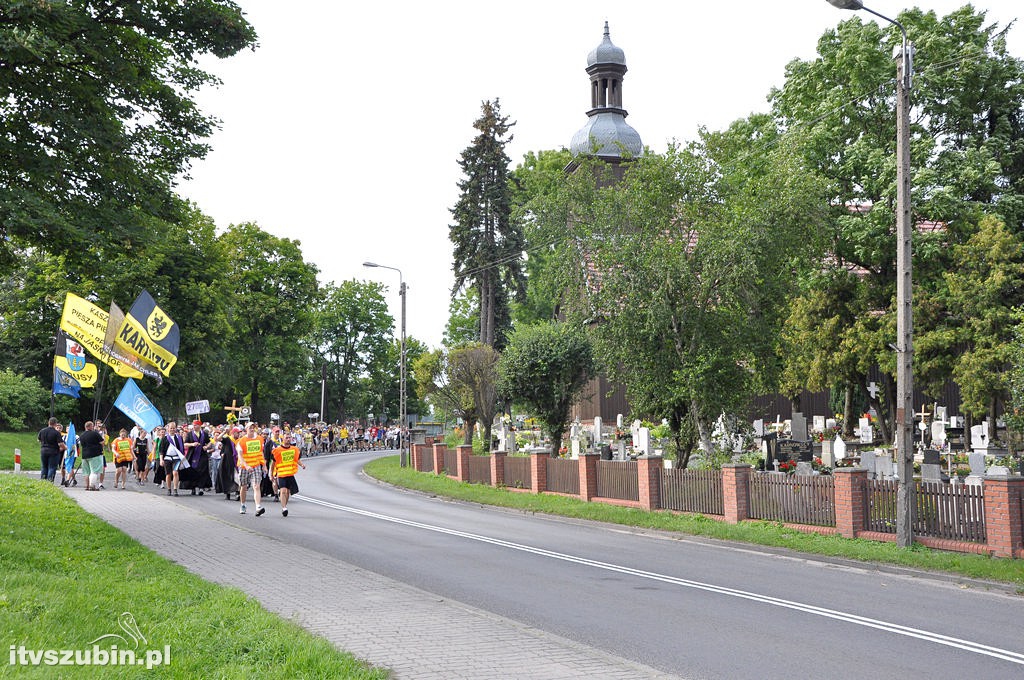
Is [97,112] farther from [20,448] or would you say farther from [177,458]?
[20,448]

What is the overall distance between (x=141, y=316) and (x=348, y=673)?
18100mm

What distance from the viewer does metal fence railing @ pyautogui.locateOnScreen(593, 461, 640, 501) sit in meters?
21.5

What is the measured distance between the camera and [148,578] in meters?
10.3

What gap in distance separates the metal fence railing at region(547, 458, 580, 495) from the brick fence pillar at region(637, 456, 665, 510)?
316 centimetres

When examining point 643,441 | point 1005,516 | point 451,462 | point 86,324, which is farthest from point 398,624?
point 451,462

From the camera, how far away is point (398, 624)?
28.2ft

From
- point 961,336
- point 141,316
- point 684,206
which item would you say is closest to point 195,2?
point 141,316

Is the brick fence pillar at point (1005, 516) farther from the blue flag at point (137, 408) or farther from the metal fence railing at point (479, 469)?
the blue flag at point (137, 408)

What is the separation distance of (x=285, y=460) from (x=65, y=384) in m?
10.4

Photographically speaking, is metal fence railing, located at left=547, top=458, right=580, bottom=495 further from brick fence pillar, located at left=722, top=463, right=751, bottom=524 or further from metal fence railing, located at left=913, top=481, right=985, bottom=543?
metal fence railing, located at left=913, top=481, right=985, bottom=543

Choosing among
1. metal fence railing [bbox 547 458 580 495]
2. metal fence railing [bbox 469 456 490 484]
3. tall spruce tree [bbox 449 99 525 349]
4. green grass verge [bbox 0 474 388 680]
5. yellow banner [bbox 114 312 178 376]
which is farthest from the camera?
tall spruce tree [bbox 449 99 525 349]

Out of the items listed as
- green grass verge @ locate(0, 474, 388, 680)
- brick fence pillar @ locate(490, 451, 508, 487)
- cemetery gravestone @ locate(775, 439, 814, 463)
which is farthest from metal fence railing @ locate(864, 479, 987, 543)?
brick fence pillar @ locate(490, 451, 508, 487)

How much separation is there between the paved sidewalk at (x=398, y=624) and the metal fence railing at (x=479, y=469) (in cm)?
1499

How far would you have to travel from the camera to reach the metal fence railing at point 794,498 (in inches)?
649
